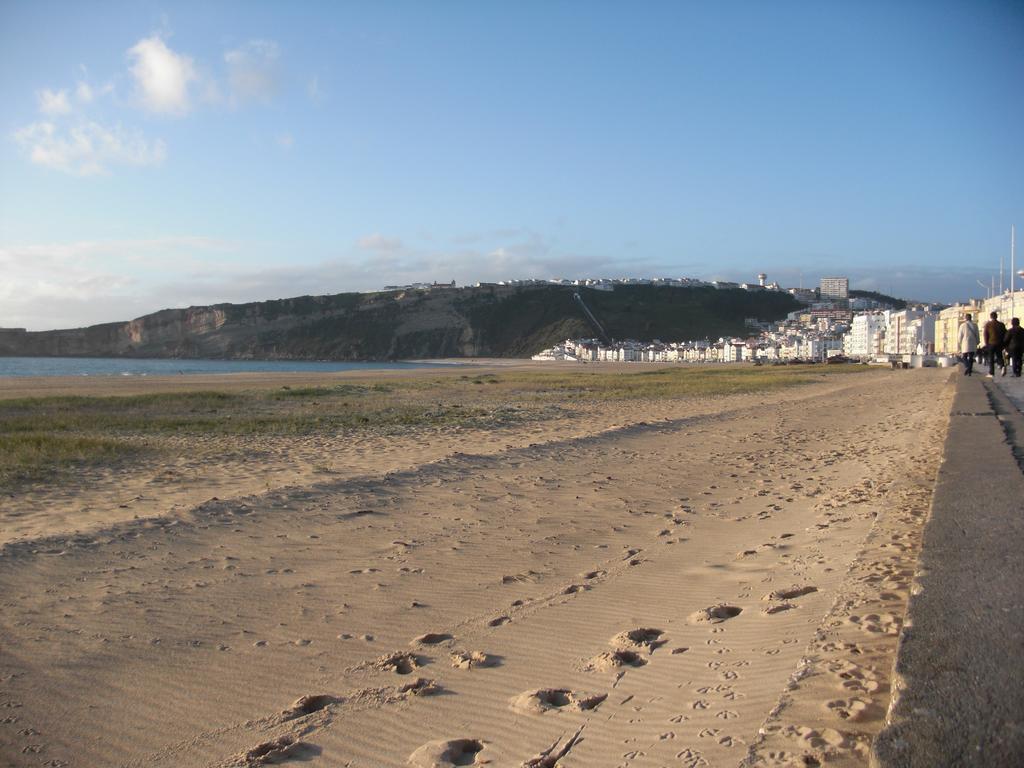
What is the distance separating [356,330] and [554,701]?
15957 centimetres

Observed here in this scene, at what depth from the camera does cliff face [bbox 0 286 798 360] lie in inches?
6171

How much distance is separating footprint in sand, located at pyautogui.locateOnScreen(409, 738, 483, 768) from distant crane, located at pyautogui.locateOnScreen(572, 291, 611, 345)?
162213 millimetres

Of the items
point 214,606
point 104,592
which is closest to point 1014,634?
point 214,606

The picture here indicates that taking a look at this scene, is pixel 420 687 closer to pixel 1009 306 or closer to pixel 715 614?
pixel 715 614

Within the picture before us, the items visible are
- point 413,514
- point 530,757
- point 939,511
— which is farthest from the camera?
point 413,514

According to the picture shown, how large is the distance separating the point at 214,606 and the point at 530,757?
120 inches

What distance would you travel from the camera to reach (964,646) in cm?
277

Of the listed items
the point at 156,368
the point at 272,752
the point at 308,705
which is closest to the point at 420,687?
the point at 308,705

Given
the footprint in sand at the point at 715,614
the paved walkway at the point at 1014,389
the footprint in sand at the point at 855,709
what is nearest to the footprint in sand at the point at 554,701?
the footprint in sand at the point at 855,709

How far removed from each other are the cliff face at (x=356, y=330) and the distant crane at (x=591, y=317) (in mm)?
2001

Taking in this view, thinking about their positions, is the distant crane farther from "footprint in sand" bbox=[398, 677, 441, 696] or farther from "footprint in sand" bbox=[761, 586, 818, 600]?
"footprint in sand" bbox=[398, 677, 441, 696]

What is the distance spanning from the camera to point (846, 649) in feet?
11.2

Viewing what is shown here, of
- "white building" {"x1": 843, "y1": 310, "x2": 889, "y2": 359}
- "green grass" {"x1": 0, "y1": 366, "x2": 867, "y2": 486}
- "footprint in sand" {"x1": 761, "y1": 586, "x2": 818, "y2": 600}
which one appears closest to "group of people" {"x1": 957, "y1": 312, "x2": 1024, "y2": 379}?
"green grass" {"x1": 0, "y1": 366, "x2": 867, "y2": 486}

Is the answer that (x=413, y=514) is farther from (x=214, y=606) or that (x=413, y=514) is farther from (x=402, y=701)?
(x=402, y=701)
